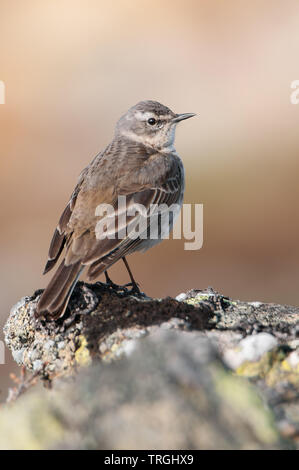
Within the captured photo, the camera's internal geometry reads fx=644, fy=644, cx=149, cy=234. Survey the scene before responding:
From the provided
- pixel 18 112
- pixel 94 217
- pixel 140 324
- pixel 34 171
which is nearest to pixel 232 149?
pixel 34 171

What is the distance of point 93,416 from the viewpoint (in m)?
3.79

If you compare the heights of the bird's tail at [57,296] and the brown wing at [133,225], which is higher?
the brown wing at [133,225]

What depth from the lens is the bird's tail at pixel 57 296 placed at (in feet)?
18.7

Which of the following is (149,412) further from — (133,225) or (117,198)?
(117,198)

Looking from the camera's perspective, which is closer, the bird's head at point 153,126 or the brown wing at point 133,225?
the brown wing at point 133,225

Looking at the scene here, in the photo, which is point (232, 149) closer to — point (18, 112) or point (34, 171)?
point (34, 171)

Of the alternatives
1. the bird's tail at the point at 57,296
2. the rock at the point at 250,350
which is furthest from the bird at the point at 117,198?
the rock at the point at 250,350

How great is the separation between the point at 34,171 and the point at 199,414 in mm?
20096

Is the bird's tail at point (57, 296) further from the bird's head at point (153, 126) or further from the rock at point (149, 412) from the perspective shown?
the bird's head at point (153, 126)

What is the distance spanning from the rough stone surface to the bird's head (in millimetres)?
3623

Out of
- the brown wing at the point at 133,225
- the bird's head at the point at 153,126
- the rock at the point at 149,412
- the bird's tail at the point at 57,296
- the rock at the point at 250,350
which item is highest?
the bird's head at the point at 153,126

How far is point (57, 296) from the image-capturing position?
577 centimetres

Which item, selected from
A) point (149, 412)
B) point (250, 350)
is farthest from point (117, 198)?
point (149, 412)

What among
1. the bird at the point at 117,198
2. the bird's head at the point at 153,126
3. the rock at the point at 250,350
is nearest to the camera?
the rock at the point at 250,350
